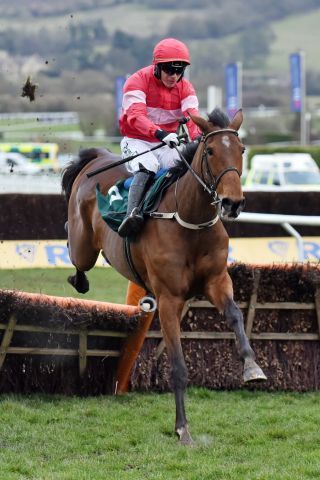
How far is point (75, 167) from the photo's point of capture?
8609 mm

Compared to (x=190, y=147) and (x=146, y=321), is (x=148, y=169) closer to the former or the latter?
(x=190, y=147)

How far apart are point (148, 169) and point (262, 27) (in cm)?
11302

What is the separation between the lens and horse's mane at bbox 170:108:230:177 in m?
5.87

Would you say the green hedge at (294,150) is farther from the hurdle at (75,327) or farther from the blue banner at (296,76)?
the hurdle at (75,327)

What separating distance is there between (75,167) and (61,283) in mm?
3787

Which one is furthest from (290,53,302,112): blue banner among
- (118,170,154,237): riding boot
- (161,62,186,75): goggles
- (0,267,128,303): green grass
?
(118,170,154,237): riding boot

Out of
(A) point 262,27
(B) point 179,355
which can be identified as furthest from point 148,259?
(A) point 262,27

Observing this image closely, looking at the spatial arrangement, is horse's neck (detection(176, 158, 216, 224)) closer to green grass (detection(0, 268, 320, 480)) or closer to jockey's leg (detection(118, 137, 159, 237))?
jockey's leg (detection(118, 137, 159, 237))

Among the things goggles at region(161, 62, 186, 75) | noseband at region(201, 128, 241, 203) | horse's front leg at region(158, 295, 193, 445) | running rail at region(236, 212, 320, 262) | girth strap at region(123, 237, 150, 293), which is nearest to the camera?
noseband at region(201, 128, 241, 203)

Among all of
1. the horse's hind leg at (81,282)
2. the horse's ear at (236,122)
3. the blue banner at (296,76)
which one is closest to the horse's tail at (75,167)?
the horse's hind leg at (81,282)

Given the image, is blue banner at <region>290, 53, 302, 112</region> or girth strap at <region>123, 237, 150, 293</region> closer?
girth strap at <region>123, 237, 150, 293</region>

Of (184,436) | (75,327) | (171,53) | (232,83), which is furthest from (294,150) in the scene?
(184,436)

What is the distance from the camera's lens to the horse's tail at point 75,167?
8586mm

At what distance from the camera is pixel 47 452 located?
5.77 meters
